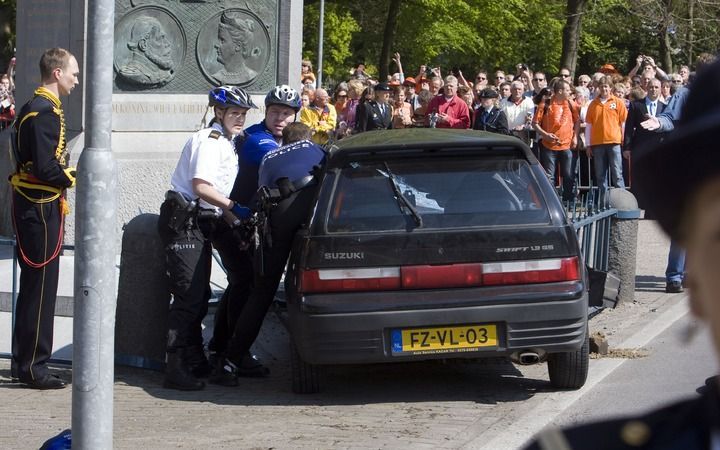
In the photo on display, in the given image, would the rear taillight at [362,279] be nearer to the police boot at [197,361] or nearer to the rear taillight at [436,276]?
the rear taillight at [436,276]

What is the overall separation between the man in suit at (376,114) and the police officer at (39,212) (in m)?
10.4

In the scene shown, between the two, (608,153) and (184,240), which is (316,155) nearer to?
(184,240)

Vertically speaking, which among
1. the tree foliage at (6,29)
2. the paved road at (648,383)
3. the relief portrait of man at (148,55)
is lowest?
the paved road at (648,383)

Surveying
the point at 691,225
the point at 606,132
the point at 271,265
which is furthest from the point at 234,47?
the point at 691,225

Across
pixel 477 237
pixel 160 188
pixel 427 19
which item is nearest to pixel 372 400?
pixel 477 237

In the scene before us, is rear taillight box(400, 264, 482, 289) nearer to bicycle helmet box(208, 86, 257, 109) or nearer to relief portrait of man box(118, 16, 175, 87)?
bicycle helmet box(208, 86, 257, 109)

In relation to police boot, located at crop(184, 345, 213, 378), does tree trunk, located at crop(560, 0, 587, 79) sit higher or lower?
higher

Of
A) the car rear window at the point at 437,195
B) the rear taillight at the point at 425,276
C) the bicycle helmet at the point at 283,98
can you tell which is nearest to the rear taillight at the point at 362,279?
the rear taillight at the point at 425,276

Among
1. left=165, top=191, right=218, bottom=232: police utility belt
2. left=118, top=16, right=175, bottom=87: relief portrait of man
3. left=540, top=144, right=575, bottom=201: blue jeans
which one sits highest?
left=118, top=16, right=175, bottom=87: relief portrait of man

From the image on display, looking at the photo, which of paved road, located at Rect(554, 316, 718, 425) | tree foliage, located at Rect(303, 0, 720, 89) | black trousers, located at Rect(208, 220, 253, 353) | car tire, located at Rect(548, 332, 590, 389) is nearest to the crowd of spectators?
paved road, located at Rect(554, 316, 718, 425)

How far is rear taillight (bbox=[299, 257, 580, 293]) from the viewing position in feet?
22.4

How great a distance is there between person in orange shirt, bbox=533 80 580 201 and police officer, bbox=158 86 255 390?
10.6 meters

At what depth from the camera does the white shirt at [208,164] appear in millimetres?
7277

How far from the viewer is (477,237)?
22.5ft
